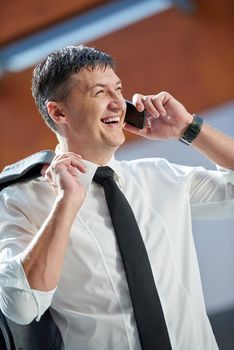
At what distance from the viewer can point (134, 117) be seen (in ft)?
8.57

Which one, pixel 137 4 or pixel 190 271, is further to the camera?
pixel 137 4

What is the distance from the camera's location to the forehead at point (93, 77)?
257 cm

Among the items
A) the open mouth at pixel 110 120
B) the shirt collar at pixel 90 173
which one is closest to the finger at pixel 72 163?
the shirt collar at pixel 90 173

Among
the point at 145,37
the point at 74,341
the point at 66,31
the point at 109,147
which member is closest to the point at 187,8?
the point at 145,37

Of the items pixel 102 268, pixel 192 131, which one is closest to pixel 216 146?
pixel 192 131

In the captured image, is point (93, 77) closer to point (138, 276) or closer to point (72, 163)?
point (72, 163)

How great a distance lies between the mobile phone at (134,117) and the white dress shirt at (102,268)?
147 millimetres

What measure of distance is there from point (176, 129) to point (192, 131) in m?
0.05

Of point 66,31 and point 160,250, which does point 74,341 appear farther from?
point 66,31

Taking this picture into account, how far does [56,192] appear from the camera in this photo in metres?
2.34

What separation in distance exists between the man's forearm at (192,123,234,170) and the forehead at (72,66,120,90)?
32 cm

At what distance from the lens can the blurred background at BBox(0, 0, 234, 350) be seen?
4527mm

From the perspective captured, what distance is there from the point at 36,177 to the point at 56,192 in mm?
212

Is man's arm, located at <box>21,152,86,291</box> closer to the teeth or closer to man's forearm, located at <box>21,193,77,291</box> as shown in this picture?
man's forearm, located at <box>21,193,77,291</box>
